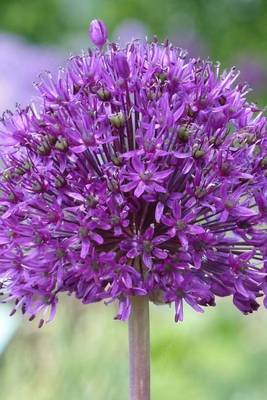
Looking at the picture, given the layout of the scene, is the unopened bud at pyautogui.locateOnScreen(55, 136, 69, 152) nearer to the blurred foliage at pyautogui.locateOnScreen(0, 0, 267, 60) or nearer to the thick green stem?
the thick green stem

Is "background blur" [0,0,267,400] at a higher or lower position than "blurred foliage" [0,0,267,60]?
lower

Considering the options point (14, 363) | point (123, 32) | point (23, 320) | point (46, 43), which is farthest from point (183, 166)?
point (46, 43)

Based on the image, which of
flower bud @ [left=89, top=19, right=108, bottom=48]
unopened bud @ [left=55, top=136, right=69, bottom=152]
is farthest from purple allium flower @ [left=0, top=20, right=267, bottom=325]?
flower bud @ [left=89, top=19, right=108, bottom=48]

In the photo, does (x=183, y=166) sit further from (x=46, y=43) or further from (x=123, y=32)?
(x=46, y=43)

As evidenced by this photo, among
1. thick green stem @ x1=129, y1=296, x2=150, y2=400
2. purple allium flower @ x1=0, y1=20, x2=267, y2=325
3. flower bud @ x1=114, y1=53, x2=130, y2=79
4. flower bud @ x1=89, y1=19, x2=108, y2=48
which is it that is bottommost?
thick green stem @ x1=129, y1=296, x2=150, y2=400

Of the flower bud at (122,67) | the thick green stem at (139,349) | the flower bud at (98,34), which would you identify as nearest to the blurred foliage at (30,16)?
the flower bud at (98,34)

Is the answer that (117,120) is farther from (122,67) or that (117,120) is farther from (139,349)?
(139,349)
